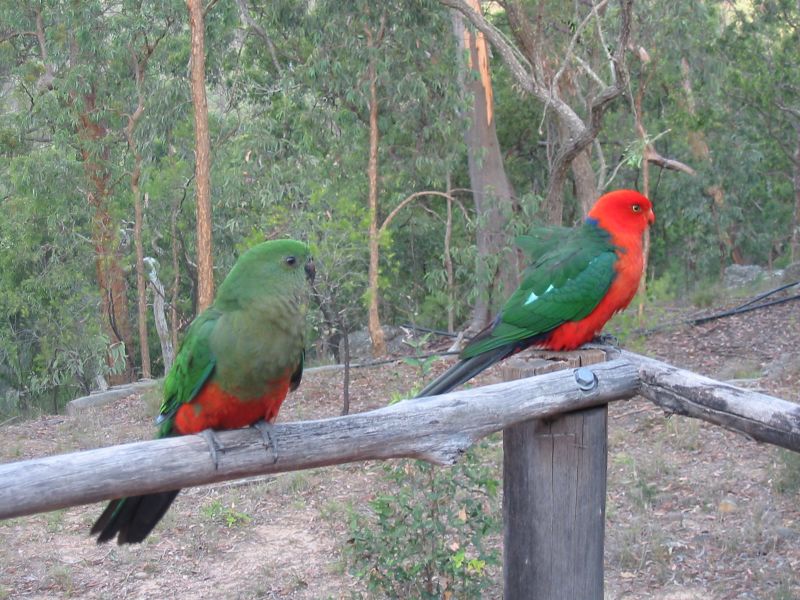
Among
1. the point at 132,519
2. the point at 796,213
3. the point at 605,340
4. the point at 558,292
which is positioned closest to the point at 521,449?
the point at 132,519

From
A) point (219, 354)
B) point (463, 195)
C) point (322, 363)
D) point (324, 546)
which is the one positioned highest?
point (219, 354)

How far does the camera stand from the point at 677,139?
1627 centimetres

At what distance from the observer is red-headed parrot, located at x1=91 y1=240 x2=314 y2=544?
2.39 meters

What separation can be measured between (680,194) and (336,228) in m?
Result: 11.0

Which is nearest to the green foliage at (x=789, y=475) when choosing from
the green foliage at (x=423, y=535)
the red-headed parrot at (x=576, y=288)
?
the red-headed parrot at (x=576, y=288)

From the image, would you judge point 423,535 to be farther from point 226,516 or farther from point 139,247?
point 139,247

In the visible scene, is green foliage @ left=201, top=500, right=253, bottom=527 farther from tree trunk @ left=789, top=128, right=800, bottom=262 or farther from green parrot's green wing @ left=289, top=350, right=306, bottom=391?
tree trunk @ left=789, top=128, right=800, bottom=262

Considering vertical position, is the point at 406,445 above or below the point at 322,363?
above

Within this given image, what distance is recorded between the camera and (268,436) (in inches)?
84.3

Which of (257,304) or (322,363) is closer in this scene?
(257,304)

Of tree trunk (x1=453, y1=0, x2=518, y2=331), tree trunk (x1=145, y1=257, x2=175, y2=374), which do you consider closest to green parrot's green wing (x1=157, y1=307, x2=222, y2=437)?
tree trunk (x1=453, y1=0, x2=518, y2=331)

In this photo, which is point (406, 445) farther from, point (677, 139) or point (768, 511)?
point (677, 139)

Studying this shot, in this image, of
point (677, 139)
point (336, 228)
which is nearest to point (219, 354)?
point (336, 228)

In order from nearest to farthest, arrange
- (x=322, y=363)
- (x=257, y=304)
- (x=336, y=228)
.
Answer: (x=257, y=304) → (x=336, y=228) → (x=322, y=363)
